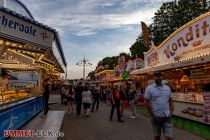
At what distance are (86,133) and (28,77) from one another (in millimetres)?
13889

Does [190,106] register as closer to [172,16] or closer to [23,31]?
[23,31]

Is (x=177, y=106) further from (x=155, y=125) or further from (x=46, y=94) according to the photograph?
(x=155, y=125)

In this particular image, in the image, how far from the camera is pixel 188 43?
1756cm

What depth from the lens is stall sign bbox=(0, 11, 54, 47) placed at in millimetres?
7141

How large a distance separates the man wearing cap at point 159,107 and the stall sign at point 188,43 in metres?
9.97

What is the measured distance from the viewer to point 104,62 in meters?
136

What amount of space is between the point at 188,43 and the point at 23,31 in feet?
40.2

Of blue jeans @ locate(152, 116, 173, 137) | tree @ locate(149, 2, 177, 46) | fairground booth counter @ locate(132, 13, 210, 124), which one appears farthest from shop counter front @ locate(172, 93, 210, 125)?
tree @ locate(149, 2, 177, 46)

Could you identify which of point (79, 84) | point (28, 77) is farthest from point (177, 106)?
point (28, 77)

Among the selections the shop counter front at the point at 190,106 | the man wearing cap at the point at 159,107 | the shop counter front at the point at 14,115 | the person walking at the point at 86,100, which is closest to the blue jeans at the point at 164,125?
the man wearing cap at the point at 159,107

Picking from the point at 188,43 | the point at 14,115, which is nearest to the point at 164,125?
the point at 14,115

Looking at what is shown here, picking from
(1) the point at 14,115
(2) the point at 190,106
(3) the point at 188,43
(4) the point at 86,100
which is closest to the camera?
(1) the point at 14,115

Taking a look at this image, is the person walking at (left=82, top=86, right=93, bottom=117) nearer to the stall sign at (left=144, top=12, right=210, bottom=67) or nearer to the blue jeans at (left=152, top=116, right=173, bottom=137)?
the stall sign at (left=144, top=12, right=210, bottom=67)

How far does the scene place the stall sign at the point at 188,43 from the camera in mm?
15500
